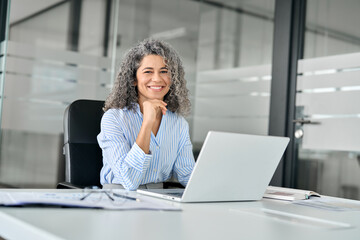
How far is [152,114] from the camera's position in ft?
6.16

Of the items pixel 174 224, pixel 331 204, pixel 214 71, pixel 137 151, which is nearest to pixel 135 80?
pixel 137 151

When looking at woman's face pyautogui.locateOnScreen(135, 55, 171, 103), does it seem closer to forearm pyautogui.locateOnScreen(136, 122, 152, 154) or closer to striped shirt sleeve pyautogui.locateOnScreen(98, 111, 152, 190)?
striped shirt sleeve pyautogui.locateOnScreen(98, 111, 152, 190)

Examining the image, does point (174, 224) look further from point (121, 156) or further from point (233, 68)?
point (233, 68)

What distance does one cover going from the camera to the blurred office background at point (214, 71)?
344 cm

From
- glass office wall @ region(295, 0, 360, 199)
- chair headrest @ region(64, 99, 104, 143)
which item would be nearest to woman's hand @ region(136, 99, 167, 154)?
chair headrest @ region(64, 99, 104, 143)

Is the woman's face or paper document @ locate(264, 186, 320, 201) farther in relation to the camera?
the woman's face

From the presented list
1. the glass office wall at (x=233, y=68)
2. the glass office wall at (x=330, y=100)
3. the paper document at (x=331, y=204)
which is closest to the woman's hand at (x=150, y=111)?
the paper document at (x=331, y=204)

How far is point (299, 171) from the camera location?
366 centimetres

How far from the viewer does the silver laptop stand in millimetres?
1296

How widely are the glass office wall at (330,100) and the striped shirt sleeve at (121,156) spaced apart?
1947mm

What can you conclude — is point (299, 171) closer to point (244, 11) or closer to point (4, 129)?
point (244, 11)

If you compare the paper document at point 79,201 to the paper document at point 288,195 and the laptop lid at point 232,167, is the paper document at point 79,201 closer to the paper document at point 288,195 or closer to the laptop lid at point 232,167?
the laptop lid at point 232,167

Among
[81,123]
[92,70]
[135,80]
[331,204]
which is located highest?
[92,70]

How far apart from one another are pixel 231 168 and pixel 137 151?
48 cm
